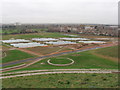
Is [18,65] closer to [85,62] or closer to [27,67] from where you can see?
[27,67]

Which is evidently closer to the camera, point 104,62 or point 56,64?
point 56,64

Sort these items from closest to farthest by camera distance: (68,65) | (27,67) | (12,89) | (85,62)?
(12,89) → (27,67) → (68,65) → (85,62)

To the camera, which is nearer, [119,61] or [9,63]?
[9,63]

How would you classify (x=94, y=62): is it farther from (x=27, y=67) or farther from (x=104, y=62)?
(x=27, y=67)

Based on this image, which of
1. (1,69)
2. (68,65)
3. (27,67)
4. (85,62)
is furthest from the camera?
(85,62)

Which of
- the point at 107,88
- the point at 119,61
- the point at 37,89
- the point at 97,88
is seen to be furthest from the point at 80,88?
the point at 119,61

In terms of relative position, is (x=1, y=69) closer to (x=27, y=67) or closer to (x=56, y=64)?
(x=27, y=67)

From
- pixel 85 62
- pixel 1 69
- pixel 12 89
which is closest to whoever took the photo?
pixel 12 89

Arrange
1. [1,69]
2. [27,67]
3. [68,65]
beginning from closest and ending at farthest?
[1,69] < [27,67] < [68,65]

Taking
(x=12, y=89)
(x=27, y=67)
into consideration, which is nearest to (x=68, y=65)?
(x=27, y=67)
